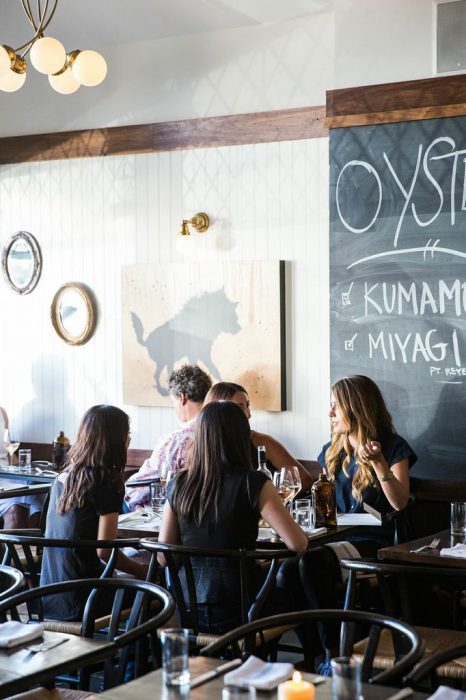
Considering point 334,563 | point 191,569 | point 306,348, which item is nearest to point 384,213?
point 306,348

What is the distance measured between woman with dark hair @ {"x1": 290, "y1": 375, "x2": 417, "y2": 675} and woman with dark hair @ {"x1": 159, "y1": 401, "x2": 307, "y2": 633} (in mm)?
934

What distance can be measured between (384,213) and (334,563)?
2.23 metres

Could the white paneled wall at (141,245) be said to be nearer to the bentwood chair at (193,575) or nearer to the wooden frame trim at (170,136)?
the wooden frame trim at (170,136)

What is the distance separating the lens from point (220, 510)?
3678 millimetres

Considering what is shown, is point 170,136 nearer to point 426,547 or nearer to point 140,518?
point 140,518

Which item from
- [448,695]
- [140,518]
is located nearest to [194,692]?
[448,695]

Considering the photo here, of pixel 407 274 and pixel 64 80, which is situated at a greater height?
pixel 64 80

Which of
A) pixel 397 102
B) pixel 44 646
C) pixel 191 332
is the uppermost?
pixel 397 102

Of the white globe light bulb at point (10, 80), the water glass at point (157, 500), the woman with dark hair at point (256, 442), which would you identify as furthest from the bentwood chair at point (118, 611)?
the white globe light bulb at point (10, 80)

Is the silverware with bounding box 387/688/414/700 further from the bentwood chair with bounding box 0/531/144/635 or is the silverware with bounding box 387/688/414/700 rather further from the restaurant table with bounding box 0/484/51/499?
the restaurant table with bounding box 0/484/51/499

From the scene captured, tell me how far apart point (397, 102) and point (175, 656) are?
4.17 meters

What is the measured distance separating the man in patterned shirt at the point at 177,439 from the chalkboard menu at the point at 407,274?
84cm

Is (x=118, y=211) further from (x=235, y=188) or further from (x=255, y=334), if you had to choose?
(x=255, y=334)

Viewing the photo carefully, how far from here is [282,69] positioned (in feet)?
21.1
